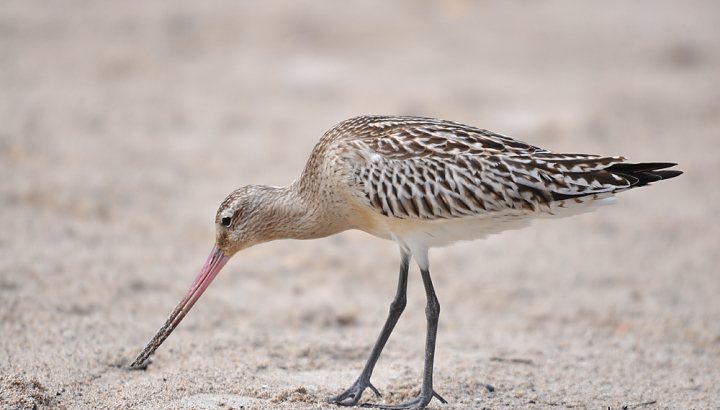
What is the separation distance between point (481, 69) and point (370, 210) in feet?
25.4

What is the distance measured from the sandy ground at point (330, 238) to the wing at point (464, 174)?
59.7 inches

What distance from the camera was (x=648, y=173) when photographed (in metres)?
4.62

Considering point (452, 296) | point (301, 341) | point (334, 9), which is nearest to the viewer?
point (301, 341)

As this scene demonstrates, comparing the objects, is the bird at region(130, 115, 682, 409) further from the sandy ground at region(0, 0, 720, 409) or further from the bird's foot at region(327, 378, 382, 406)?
the sandy ground at region(0, 0, 720, 409)

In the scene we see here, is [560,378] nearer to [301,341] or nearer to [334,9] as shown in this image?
[301,341]

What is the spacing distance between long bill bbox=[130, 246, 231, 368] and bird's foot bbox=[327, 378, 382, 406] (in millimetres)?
1354

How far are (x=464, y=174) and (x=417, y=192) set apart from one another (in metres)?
0.36

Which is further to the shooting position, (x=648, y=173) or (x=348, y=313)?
(x=348, y=313)

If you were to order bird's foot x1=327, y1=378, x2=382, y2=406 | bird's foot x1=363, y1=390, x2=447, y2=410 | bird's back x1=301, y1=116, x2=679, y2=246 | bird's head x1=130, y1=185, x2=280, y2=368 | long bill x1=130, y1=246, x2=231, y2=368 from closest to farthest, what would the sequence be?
bird's back x1=301, y1=116, x2=679, y2=246
bird's foot x1=363, y1=390, x2=447, y2=410
bird's foot x1=327, y1=378, x2=382, y2=406
long bill x1=130, y1=246, x2=231, y2=368
bird's head x1=130, y1=185, x2=280, y2=368

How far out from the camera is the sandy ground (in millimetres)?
5660

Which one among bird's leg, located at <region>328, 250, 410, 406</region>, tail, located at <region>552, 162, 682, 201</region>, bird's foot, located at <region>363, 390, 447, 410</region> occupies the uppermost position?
tail, located at <region>552, 162, 682, 201</region>

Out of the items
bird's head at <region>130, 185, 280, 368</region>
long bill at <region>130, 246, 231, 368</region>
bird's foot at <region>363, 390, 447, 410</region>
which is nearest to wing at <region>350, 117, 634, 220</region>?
bird's head at <region>130, 185, 280, 368</region>

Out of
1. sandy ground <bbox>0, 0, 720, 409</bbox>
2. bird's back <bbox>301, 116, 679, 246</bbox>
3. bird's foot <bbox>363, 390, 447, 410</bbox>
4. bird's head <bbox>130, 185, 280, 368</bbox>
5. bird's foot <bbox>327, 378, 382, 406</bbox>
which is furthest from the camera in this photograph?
sandy ground <bbox>0, 0, 720, 409</bbox>

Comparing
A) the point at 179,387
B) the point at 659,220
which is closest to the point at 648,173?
the point at 179,387
